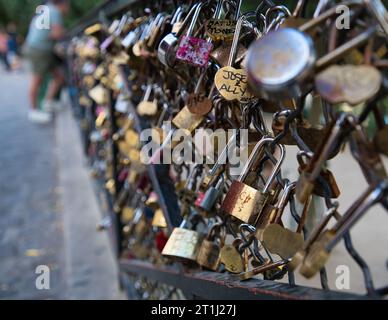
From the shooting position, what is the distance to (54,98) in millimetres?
7836

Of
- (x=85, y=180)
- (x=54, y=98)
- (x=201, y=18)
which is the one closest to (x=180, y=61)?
(x=201, y=18)

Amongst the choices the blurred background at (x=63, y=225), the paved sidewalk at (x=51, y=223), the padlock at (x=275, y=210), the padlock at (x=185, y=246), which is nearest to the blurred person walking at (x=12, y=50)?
the paved sidewalk at (x=51, y=223)

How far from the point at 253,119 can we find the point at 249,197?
0.56ft

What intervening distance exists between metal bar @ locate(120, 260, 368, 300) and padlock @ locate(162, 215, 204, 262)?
6 cm

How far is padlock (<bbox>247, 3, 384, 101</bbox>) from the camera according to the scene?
0.69m

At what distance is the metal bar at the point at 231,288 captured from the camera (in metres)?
0.91

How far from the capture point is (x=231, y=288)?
119cm

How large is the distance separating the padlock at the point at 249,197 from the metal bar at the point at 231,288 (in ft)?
0.44

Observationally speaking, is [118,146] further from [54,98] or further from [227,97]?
[54,98]

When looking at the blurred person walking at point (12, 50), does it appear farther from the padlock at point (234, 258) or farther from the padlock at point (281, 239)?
the padlock at point (281, 239)

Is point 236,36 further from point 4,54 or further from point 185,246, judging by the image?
point 4,54

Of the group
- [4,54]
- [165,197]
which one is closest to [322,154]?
[165,197]
